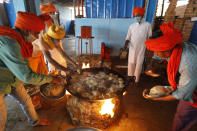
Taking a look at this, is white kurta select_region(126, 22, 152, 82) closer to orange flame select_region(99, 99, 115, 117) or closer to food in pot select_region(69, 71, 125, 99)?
food in pot select_region(69, 71, 125, 99)

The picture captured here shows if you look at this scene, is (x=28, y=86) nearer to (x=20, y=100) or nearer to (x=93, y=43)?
(x=20, y=100)

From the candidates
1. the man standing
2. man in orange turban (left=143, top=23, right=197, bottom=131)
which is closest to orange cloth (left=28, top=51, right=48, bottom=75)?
man in orange turban (left=143, top=23, right=197, bottom=131)

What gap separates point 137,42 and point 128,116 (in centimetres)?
240

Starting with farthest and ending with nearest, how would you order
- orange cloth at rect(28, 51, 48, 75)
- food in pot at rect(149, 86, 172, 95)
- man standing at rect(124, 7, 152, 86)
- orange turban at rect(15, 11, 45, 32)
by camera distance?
man standing at rect(124, 7, 152, 86) → orange cloth at rect(28, 51, 48, 75) → food in pot at rect(149, 86, 172, 95) → orange turban at rect(15, 11, 45, 32)

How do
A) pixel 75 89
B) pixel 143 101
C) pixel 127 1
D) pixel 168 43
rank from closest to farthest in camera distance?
1. pixel 168 43
2. pixel 75 89
3. pixel 143 101
4. pixel 127 1

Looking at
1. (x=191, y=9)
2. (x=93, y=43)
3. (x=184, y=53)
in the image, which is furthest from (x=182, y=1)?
(x=184, y=53)

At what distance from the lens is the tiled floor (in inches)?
107

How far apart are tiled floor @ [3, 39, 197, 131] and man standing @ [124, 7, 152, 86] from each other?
1211 millimetres

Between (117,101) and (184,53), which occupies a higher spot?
(184,53)

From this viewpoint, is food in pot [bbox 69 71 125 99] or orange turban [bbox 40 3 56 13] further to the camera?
orange turban [bbox 40 3 56 13]

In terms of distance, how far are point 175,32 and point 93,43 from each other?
179 inches

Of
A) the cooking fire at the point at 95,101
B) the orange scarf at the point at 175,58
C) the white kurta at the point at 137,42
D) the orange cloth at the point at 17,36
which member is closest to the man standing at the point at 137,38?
the white kurta at the point at 137,42

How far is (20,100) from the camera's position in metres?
2.25

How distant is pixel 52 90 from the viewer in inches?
80.5
